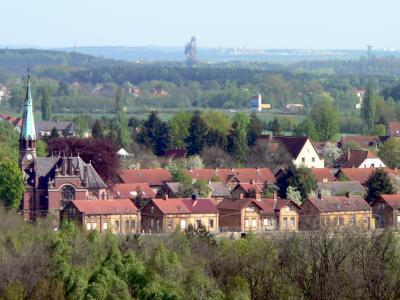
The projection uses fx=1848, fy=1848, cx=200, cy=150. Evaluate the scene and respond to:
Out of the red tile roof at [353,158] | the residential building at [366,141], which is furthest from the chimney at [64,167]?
the residential building at [366,141]

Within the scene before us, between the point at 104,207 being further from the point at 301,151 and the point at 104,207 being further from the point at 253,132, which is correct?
the point at 253,132

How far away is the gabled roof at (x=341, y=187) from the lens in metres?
58.8

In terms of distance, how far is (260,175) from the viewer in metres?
61.0

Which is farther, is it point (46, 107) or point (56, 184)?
point (46, 107)

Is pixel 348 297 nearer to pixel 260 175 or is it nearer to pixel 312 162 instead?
pixel 260 175

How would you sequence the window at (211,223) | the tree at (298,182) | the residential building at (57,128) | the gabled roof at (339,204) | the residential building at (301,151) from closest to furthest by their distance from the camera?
the window at (211,223) < the gabled roof at (339,204) < the tree at (298,182) < the residential building at (301,151) < the residential building at (57,128)

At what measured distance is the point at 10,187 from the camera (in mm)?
53312

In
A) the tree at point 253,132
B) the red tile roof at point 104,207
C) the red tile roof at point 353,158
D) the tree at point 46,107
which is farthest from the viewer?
the tree at point 46,107

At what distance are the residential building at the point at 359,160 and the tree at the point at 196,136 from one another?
17.3ft

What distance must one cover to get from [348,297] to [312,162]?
3520 centimetres

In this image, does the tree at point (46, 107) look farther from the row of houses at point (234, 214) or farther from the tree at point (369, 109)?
the row of houses at point (234, 214)

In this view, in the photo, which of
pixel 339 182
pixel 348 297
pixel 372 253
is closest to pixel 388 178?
pixel 339 182

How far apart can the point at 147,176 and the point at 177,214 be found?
718 cm

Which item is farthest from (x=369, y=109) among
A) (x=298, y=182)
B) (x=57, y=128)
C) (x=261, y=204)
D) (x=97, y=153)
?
(x=261, y=204)
